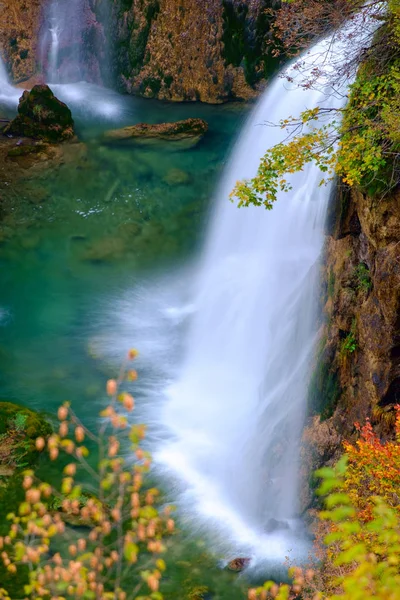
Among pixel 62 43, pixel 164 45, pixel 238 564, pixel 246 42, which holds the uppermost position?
pixel 246 42

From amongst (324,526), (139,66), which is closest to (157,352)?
(324,526)

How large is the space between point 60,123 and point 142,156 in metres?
3.22

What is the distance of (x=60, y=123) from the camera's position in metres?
25.1

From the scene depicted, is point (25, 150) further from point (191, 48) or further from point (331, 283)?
point (331, 283)

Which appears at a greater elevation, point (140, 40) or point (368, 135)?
point (368, 135)

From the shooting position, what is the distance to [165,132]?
25.6m

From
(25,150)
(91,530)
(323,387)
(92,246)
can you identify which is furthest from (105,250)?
(323,387)

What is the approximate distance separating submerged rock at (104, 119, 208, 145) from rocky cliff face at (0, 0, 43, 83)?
6.71 metres

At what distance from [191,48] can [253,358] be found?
613 inches

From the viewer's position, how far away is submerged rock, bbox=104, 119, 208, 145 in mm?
25469

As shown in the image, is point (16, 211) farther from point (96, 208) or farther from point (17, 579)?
point (17, 579)

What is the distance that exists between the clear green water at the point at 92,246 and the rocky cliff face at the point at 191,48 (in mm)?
863

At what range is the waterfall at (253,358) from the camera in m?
12.8

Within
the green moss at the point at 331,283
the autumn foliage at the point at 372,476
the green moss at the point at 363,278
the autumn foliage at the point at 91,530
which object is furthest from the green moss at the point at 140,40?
the autumn foliage at the point at 372,476
